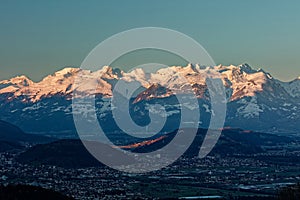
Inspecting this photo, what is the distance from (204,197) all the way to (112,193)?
1162 inches

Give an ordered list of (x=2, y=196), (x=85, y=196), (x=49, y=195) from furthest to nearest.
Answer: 1. (x=85, y=196)
2. (x=49, y=195)
3. (x=2, y=196)

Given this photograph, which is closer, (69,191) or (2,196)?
(2,196)

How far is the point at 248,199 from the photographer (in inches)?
7638

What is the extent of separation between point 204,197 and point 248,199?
13899 millimetres

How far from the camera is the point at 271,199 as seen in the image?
190 metres

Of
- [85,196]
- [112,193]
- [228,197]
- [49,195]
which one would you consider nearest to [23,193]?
[49,195]

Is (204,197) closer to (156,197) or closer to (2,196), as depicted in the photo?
(156,197)

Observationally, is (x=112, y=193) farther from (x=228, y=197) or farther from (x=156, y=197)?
(x=228, y=197)

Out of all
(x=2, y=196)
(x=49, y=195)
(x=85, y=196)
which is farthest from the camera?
(x=85, y=196)

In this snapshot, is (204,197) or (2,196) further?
(204,197)

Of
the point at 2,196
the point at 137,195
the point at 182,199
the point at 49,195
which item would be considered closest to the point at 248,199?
the point at 182,199

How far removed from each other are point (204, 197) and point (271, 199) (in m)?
21.2

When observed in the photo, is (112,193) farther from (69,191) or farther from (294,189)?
(294,189)

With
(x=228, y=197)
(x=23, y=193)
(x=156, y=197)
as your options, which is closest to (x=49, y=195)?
(x=23, y=193)
